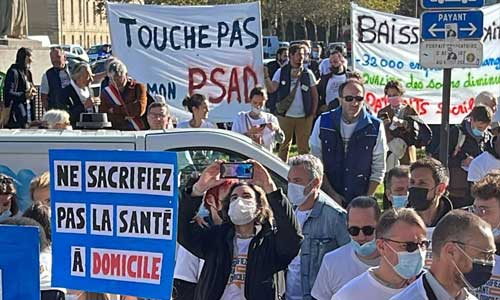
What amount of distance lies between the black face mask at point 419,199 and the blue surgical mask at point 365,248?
767mm

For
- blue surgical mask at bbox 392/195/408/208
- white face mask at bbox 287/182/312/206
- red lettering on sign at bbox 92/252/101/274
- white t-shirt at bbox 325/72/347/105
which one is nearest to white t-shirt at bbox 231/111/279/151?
white t-shirt at bbox 325/72/347/105

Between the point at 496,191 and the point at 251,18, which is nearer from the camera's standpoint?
the point at 496,191

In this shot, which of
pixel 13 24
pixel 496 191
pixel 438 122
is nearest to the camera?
pixel 496 191

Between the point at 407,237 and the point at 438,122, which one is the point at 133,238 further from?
the point at 438,122

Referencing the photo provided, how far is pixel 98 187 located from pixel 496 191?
7.31 feet

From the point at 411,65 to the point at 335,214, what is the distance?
23.1 ft

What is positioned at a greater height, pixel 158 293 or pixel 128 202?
pixel 128 202

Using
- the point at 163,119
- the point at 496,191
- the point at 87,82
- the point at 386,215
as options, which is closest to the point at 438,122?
the point at 87,82

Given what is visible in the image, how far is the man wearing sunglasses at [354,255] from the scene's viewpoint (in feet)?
16.6

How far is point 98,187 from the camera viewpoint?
4.30 m

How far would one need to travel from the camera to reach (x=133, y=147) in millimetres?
6551

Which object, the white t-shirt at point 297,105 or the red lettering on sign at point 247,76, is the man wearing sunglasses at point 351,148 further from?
the white t-shirt at point 297,105

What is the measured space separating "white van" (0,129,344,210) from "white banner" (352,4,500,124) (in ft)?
19.2

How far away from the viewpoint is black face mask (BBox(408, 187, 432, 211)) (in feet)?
18.9
